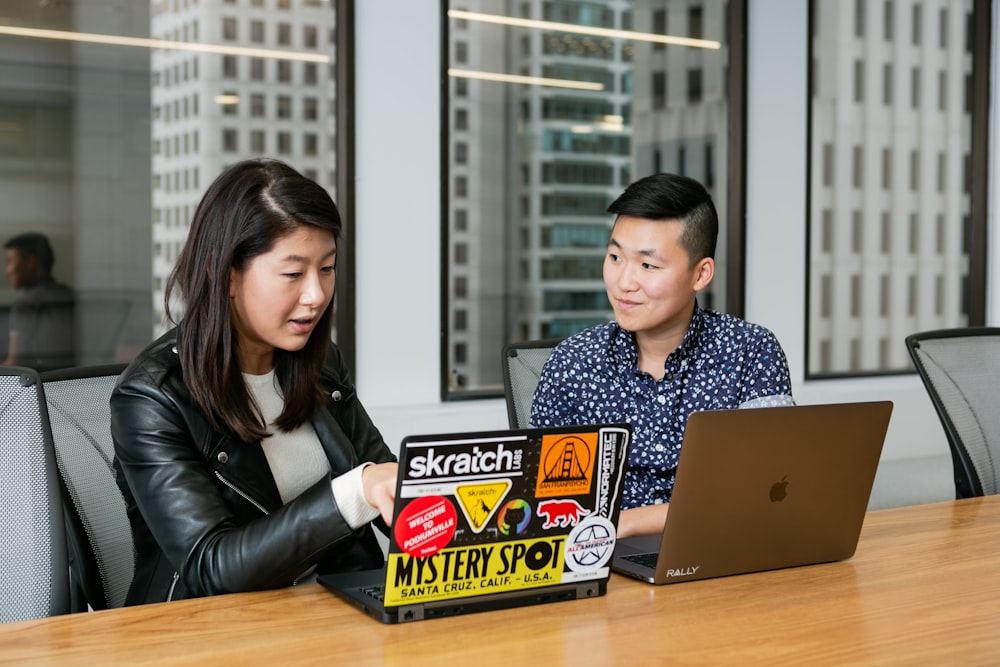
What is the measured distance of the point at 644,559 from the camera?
4.95ft

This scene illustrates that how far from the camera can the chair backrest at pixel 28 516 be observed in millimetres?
1482

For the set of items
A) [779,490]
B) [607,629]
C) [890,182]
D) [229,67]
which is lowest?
[607,629]

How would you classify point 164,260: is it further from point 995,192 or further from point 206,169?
point 995,192

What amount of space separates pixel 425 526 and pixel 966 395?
1.59 meters

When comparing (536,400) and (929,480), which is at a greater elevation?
(536,400)

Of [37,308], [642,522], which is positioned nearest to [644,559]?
[642,522]

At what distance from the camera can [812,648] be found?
118 centimetres

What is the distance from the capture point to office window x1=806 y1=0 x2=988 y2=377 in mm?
4695

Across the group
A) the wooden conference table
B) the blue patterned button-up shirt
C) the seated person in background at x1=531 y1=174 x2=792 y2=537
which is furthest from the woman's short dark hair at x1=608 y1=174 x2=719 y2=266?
the wooden conference table

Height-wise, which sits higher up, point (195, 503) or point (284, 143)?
point (284, 143)

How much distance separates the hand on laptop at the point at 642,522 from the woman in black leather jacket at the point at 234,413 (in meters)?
0.41

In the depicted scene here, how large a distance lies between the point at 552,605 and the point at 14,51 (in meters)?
2.71

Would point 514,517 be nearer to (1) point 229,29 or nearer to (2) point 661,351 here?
(2) point 661,351

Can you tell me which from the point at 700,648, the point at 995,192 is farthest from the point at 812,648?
the point at 995,192
